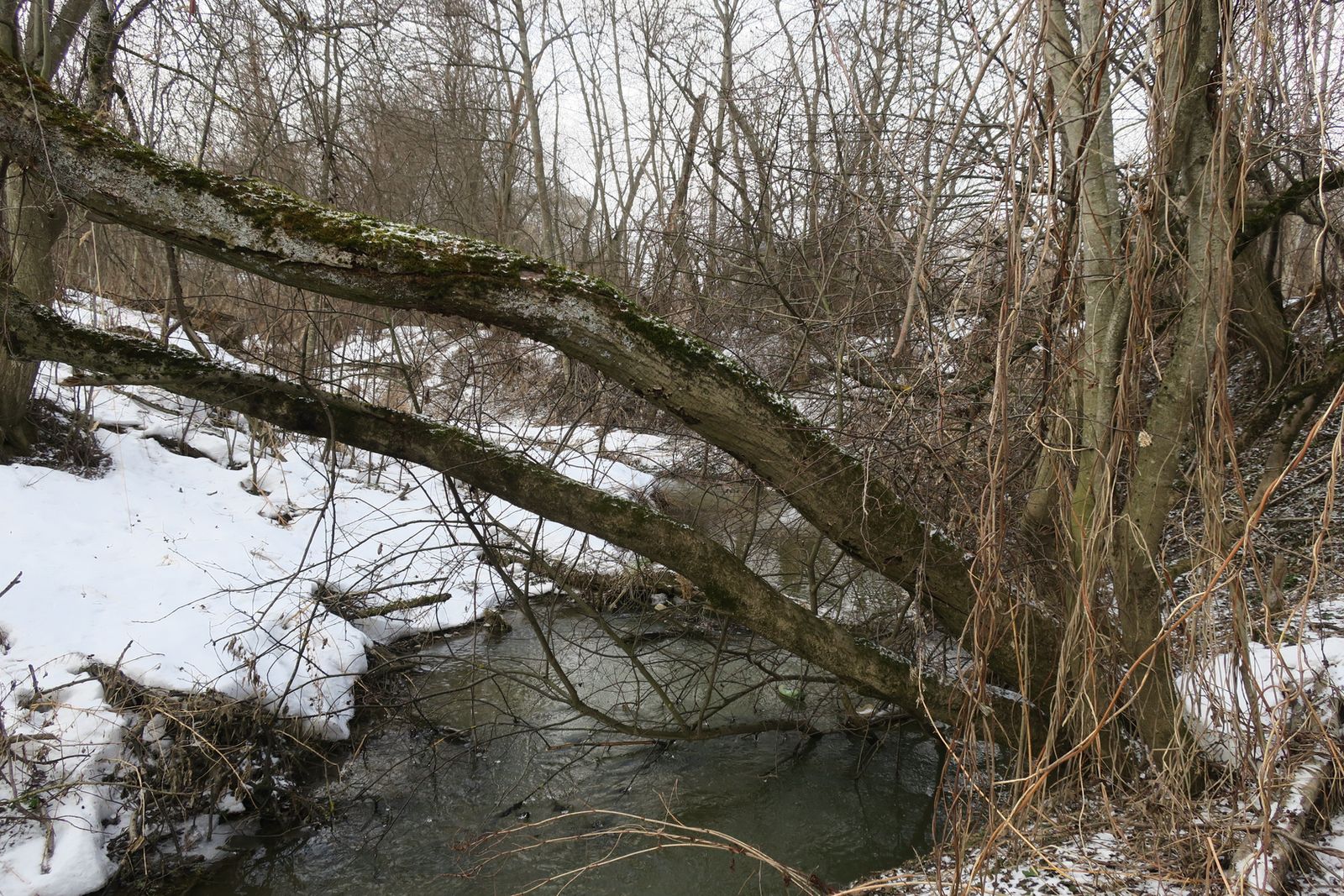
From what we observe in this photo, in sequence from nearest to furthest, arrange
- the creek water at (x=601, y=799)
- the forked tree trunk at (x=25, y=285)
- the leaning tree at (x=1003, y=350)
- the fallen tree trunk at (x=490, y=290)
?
the leaning tree at (x=1003, y=350)
the fallen tree trunk at (x=490, y=290)
the creek water at (x=601, y=799)
the forked tree trunk at (x=25, y=285)

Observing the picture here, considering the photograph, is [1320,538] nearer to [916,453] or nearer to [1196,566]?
[1196,566]

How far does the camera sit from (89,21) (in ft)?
19.4

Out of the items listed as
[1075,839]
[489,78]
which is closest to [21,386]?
[1075,839]

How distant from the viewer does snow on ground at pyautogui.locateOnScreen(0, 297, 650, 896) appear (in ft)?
12.4

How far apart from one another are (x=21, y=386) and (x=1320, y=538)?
329 inches

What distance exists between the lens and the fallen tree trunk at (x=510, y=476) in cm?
282

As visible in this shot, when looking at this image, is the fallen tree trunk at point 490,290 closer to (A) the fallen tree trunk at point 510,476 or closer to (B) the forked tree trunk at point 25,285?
(A) the fallen tree trunk at point 510,476

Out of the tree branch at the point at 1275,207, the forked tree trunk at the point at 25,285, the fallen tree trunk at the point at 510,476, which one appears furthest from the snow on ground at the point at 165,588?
the tree branch at the point at 1275,207

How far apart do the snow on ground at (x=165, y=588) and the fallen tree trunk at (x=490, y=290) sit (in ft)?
3.14

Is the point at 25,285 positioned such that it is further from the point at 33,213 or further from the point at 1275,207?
the point at 1275,207

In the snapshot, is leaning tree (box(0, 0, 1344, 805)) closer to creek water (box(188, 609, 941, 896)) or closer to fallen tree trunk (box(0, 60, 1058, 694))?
fallen tree trunk (box(0, 60, 1058, 694))

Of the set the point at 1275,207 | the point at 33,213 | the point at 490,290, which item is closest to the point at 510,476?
the point at 490,290

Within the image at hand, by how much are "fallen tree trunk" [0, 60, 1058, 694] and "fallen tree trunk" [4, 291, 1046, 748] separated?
509 mm

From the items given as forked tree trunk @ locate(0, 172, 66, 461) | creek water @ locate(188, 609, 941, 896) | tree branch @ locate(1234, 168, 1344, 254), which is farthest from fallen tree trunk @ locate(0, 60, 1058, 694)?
forked tree trunk @ locate(0, 172, 66, 461)
